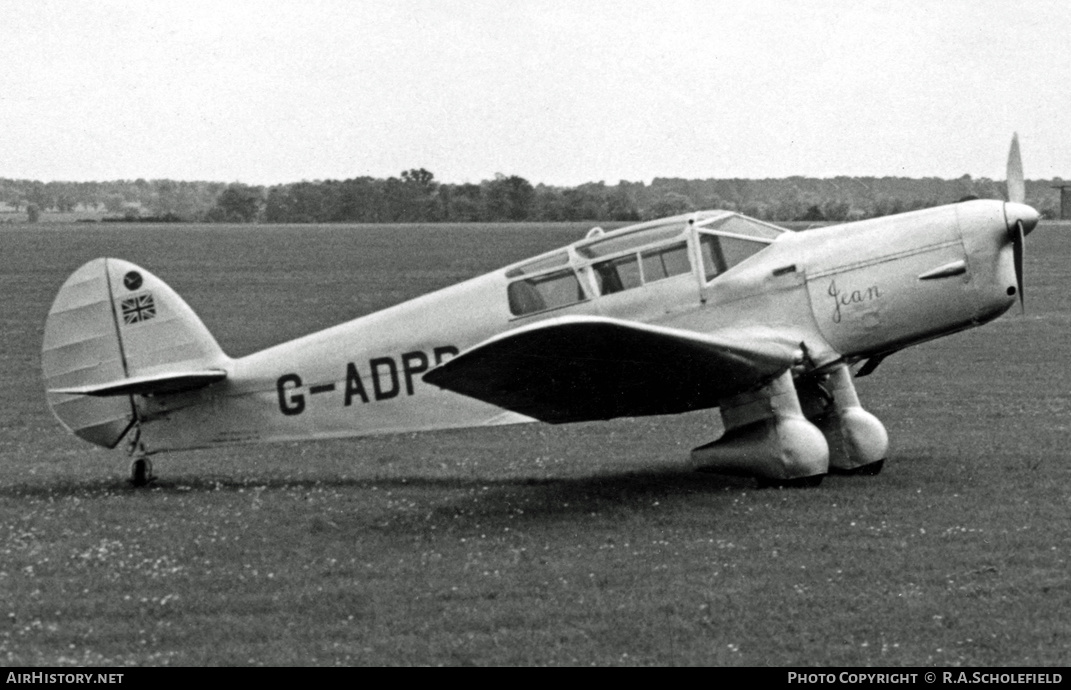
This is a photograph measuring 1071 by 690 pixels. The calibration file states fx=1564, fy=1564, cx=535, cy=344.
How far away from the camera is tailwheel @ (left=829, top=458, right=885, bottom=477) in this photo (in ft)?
36.9

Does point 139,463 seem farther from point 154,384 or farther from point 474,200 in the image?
point 474,200

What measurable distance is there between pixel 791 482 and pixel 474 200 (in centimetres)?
9753

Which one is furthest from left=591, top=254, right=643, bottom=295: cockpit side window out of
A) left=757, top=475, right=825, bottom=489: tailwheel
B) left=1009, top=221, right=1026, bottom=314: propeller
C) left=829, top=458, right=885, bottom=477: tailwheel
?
left=1009, top=221, right=1026, bottom=314: propeller

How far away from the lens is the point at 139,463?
11.9 meters

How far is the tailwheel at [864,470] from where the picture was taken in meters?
11.2

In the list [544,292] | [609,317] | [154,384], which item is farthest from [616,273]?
[154,384]

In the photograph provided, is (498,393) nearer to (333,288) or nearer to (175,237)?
(333,288)

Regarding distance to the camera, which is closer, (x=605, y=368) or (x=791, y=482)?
(x=605, y=368)

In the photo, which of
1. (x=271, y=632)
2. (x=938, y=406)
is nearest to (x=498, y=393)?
(x=271, y=632)

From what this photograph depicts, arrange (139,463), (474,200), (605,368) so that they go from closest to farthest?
(605,368)
(139,463)
(474,200)

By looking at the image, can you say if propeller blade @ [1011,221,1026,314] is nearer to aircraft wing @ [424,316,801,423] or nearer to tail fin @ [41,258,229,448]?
aircraft wing @ [424,316,801,423]

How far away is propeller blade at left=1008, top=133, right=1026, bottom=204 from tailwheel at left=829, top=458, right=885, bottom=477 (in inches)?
101

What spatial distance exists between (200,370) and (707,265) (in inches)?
156
